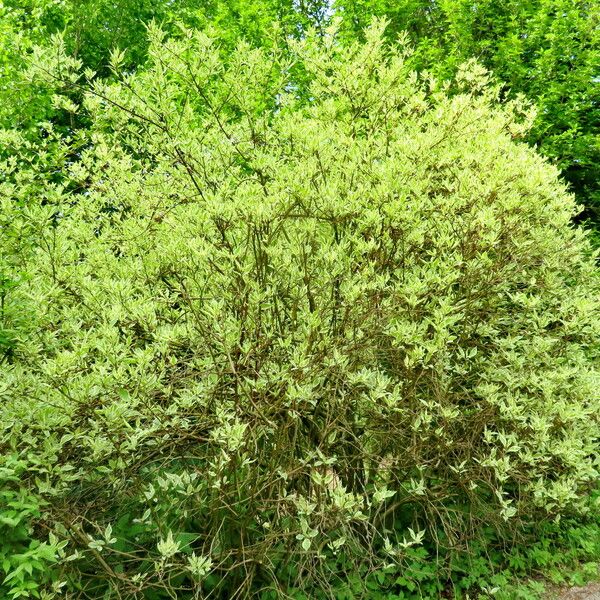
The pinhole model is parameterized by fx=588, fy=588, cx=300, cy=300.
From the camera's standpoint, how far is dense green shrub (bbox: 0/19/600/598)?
141 inches

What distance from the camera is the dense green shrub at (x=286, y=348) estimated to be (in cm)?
359

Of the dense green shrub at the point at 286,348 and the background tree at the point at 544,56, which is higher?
the background tree at the point at 544,56

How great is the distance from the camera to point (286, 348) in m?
3.88

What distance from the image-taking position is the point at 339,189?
4.39 m

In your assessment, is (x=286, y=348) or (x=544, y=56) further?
(x=544, y=56)

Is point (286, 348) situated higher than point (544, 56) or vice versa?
point (544, 56)

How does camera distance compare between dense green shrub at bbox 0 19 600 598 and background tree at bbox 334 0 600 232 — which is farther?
background tree at bbox 334 0 600 232

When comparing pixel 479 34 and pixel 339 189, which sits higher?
pixel 479 34

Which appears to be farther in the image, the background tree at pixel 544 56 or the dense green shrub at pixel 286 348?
the background tree at pixel 544 56

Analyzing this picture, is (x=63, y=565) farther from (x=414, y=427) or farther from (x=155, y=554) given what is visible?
(x=414, y=427)

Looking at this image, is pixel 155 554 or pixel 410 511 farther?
pixel 410 511

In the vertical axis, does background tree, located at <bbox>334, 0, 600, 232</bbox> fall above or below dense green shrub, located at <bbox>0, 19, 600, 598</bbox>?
above

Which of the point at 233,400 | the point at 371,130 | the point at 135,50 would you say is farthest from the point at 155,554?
the point at 135,50

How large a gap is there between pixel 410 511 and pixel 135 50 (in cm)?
1425
